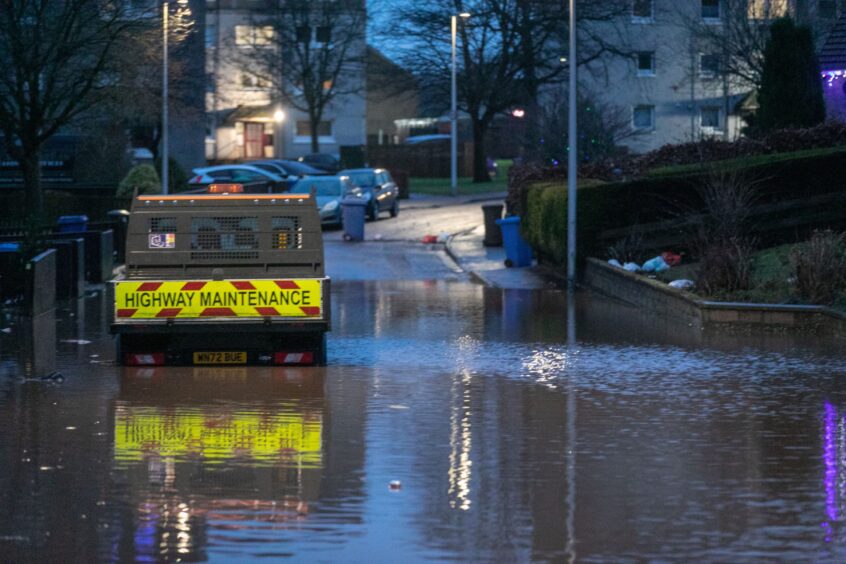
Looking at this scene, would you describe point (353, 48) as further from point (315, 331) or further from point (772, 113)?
point (315, 331)

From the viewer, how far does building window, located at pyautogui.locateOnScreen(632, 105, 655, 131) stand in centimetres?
6800

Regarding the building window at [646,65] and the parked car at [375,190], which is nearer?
the parked car at [375,190]

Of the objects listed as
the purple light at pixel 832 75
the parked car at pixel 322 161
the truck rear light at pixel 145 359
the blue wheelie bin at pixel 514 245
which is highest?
the purple light at pixel 832 75

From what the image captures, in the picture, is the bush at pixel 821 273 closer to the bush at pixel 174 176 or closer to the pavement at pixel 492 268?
the pavement at pixel 492 268

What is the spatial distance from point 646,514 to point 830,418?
12.8 ft

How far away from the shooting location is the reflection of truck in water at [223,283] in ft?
50.4

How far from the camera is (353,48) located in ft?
263

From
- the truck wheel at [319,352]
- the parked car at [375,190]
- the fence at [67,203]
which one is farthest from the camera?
the parked car at [375,190]

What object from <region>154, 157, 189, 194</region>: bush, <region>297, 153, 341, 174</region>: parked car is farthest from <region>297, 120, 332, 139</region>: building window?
<region>154, 157, 189, 194</region>: bush

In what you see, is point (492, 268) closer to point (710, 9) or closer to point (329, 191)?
point (329, 191)

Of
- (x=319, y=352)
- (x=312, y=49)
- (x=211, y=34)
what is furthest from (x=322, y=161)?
(x=319, y=352)

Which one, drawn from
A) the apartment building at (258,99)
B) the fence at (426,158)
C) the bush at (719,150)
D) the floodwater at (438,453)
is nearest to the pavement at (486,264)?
the bush at (719,150)

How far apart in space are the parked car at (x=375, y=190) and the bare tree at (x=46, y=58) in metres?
14.9

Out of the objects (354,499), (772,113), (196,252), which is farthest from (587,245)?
(354,499)
